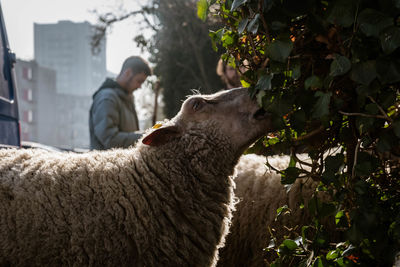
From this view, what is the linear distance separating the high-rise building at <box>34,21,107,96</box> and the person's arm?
63512 millimetres

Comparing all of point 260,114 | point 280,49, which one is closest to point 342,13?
point 280,49

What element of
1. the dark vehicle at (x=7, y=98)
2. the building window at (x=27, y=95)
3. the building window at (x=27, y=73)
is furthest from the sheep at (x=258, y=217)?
the building window at (x=27, y=95)

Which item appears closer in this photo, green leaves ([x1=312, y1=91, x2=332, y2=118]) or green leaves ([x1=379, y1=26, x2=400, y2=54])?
green leaves ([x1=379, y1=26, x2=400, y2=54])

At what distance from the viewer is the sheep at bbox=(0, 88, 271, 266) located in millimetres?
1921

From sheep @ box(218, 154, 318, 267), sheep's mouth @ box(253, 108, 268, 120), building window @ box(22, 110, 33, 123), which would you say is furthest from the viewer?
building window @ box(22, 110, 33, 123)

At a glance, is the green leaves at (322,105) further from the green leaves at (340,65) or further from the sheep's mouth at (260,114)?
the sheep's mouth at (260,114)

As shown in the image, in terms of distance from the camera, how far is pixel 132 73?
482 cm

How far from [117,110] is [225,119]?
2.55 m

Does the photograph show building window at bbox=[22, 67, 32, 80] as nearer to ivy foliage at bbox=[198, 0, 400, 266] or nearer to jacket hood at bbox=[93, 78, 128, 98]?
jacket hood at bbox=[93, 78, 128, 98]

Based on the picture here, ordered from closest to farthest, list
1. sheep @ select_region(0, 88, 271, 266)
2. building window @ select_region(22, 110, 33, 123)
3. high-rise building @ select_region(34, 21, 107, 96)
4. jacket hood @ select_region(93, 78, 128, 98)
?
sheep @ select_region(0, 88, 271, 266) < jacket hood @ select_region(93, 78, 128, 98) < building window @ select_region(22, 110, 33, 123) < high-rise building @ select_region(34, 21, 107, 96)

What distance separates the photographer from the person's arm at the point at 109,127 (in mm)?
4324

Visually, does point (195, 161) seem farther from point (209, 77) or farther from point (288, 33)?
point (209, 77)

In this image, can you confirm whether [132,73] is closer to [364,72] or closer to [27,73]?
[364,72]

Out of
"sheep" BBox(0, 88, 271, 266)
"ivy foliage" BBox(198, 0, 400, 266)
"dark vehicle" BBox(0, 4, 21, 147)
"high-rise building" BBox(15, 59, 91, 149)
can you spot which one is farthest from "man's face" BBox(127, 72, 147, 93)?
"high-rise building" BBox(15, 59, 91, 149)
